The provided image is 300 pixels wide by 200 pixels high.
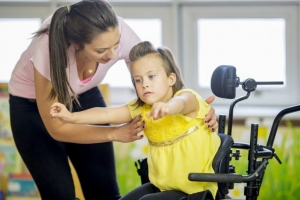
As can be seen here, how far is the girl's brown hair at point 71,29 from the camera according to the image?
1790 millimetres

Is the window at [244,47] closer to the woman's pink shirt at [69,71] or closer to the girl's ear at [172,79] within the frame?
the woman's pink shirt at [69,71]

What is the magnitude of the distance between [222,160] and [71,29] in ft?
2.26

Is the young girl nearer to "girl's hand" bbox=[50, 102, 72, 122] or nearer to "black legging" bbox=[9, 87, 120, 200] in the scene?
"girl's hand" bbox=[50, 102, 72, 122]

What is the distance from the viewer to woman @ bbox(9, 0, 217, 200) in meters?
1.81

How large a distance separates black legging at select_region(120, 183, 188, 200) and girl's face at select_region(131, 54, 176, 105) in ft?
1.01

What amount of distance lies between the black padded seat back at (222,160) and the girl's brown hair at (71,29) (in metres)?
0.56

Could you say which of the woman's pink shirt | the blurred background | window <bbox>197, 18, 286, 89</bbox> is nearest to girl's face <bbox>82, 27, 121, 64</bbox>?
the woman's pink shirt

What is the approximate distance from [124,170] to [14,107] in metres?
1.28

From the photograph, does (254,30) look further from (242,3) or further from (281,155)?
(281,155)

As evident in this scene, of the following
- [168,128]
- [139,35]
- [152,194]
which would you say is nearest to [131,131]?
[168,128]

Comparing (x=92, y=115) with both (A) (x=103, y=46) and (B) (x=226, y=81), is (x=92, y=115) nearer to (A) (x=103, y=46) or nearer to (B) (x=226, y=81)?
(A) (x=103, y=46)

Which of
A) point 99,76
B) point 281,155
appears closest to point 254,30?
point 281,155

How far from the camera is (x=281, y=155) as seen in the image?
3.06 metres

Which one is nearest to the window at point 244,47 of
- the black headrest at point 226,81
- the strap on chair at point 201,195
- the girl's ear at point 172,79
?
the black headrest at point 226,81
